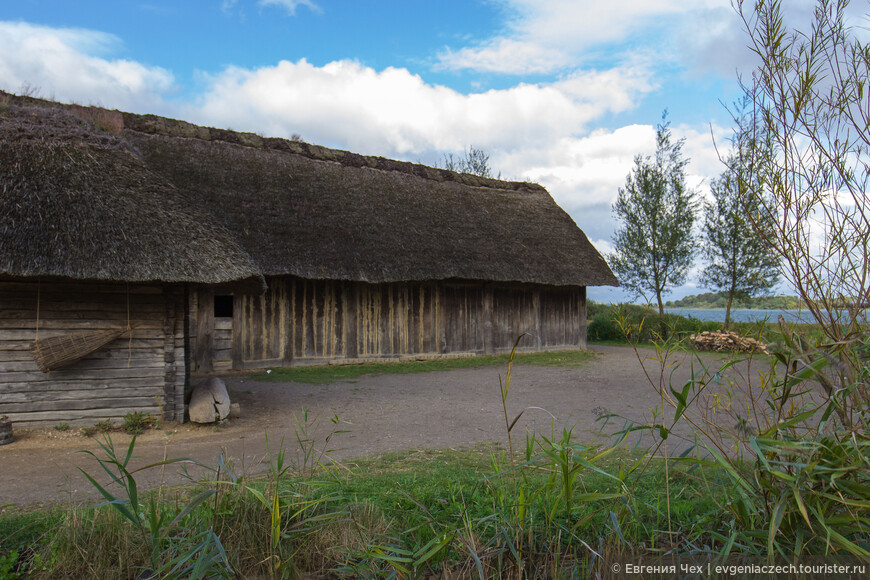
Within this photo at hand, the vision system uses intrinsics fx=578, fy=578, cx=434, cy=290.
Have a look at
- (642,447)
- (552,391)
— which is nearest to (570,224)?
(552,391)

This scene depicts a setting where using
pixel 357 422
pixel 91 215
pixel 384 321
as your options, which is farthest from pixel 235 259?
pixel 384 321

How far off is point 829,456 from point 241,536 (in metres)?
2.67

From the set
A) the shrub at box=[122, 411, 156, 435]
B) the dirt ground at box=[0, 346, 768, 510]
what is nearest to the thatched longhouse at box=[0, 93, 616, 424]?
the shrub at box=[122, 411, 156, 435]

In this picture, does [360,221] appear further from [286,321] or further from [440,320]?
[440,320]

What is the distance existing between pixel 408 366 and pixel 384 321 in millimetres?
1298

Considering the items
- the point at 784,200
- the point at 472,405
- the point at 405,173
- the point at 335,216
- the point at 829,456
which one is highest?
the point at 405,173

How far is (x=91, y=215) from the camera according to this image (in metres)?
6.42

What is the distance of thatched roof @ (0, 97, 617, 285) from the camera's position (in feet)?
39.4

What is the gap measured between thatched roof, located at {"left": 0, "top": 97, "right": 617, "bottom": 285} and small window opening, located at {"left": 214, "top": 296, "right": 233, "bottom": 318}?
130 cm

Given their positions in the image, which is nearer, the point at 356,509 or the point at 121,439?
the point at 356,509

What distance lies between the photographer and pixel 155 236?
22.0 ft

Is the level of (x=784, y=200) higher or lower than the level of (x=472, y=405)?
higher

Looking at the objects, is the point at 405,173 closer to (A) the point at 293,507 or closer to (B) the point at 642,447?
(B) the point at 642,447

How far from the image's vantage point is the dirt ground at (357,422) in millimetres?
5113
